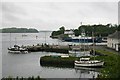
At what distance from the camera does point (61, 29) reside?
456 feet

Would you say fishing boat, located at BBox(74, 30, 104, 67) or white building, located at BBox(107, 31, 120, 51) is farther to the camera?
white building, located at BBox(107, 31, 120, 51)

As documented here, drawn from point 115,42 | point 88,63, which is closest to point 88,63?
point 88,63

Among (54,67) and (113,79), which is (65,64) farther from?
(113,79)

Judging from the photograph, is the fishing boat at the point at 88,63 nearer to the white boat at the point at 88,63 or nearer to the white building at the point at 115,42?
the white boat at the point at 88,63

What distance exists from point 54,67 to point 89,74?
5993 millimetres

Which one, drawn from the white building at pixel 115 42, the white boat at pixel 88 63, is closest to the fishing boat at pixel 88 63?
the white boat at pixel 88 63

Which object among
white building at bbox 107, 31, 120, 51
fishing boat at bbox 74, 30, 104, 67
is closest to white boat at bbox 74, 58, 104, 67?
fishing boat at bbox 74, 30, 104, 67

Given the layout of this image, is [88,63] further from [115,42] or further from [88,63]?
[115,42]

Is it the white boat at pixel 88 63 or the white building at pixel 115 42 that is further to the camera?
the white building at pixel 115 42

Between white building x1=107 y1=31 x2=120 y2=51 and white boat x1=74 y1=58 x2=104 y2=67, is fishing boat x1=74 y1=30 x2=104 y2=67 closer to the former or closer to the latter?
white boat x1=74 y1=58 x2=104 y2=67

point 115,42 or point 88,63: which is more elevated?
point 115,42

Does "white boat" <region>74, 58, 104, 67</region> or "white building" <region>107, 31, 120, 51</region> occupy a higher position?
"white building" <region>107, 31, 120, 51</region>

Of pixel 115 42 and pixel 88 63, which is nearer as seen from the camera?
pixel 88 63

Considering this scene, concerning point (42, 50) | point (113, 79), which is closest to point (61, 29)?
point (42, 50)
